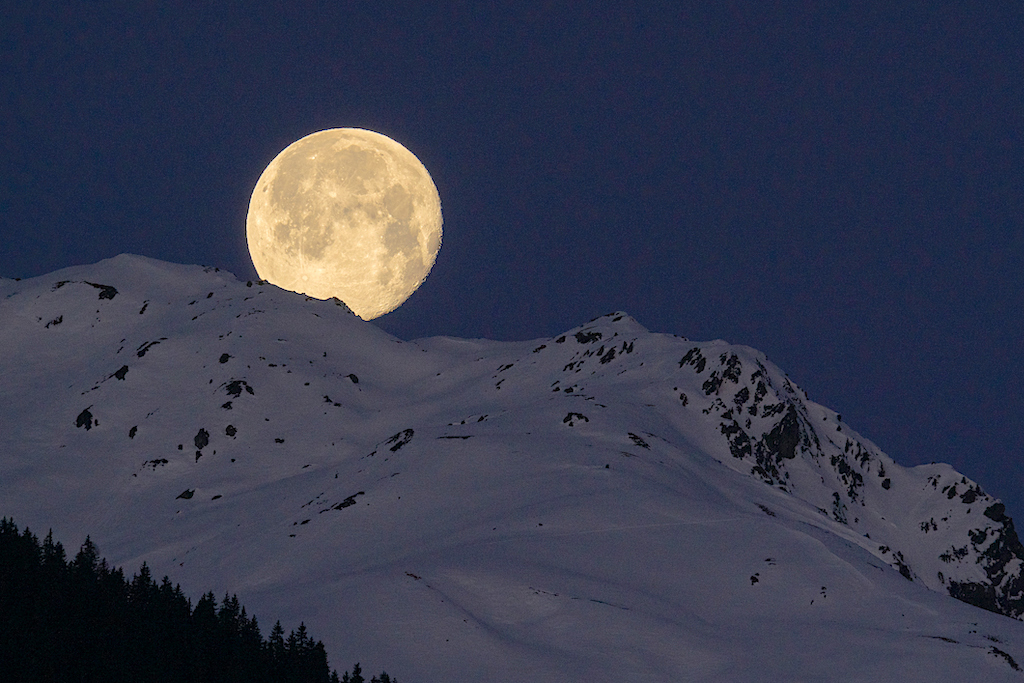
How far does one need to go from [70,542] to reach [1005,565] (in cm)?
9708

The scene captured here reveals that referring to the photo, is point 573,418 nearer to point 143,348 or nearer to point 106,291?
point 143,348

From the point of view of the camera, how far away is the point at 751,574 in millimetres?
60406

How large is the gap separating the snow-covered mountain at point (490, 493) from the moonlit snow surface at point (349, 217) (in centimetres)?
1181

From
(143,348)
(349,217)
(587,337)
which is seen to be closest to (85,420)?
(143,348)

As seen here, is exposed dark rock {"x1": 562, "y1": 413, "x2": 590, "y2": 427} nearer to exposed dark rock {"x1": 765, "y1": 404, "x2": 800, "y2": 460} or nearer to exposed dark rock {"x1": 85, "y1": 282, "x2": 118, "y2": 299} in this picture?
exposed dark rock {"x1": 765, "y1": 404, "x2": 800, "y2": 460}

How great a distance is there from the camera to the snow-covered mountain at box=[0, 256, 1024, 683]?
2008 inches

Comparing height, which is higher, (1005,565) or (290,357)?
(290,357)

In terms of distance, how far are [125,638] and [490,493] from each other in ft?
108

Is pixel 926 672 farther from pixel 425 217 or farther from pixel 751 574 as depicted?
pixel 425 217

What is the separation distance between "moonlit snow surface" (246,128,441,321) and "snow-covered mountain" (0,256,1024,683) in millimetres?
11814

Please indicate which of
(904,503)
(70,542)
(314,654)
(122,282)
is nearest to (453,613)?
(314,654)

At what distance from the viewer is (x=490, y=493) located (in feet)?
243

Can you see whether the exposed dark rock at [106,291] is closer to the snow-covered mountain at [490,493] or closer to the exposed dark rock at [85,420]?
the snow-covered mountain at [490,493]

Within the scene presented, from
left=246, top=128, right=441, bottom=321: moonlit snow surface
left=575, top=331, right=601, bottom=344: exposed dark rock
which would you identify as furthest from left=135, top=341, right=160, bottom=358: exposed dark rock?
left=575, top=331, right=601, bottom=344: exposed dark rock
